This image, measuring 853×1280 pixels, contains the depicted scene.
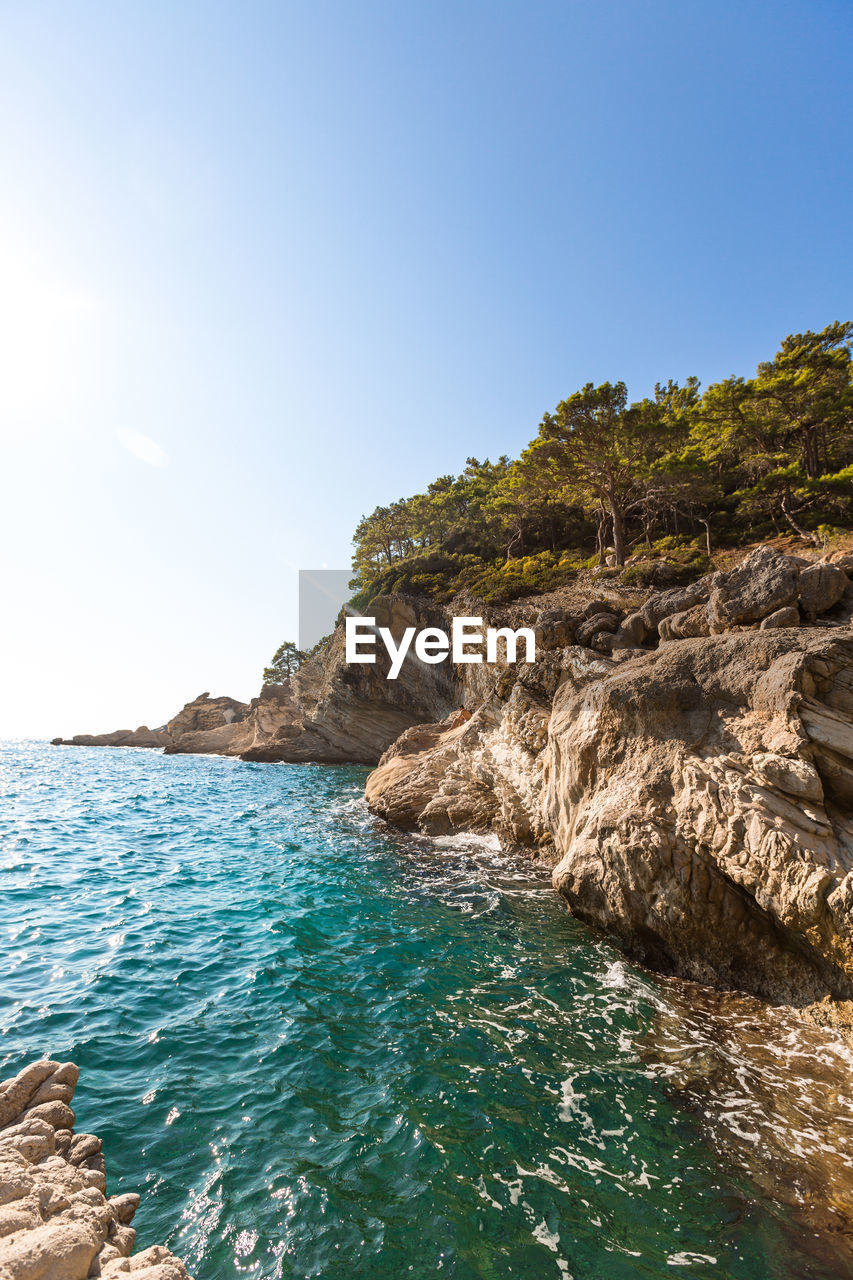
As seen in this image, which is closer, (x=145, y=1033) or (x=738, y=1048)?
(x=738, y=1048)

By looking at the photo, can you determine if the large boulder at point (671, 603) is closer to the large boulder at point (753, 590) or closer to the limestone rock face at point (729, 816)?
the large boulder at point (753, 590)

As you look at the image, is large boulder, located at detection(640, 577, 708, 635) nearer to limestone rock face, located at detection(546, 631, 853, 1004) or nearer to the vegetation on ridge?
limestone rock face, located at detection(546, 631, 853, 1004)

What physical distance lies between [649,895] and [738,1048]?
2671 mm

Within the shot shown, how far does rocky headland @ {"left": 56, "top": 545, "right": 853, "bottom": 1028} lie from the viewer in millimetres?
8219

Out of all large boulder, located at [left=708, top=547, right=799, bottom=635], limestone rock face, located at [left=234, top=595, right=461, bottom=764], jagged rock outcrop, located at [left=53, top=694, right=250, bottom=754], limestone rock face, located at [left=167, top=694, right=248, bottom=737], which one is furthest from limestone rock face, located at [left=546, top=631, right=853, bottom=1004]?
limestone rock face, located at [left=167, top=694, right=248, bottom=737]

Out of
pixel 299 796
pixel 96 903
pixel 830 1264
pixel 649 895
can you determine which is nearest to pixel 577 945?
pixel 649 895

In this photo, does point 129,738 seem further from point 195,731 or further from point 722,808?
point 722,808

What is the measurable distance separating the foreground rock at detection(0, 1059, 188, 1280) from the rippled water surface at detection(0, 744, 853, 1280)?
0.73 m

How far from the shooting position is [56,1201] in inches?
158

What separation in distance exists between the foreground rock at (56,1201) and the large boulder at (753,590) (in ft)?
45.8

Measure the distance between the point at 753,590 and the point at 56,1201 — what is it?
14900 millimetres

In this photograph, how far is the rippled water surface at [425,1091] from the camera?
481 cm

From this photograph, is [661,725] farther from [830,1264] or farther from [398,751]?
[398,751]

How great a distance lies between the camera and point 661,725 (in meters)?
11.4
